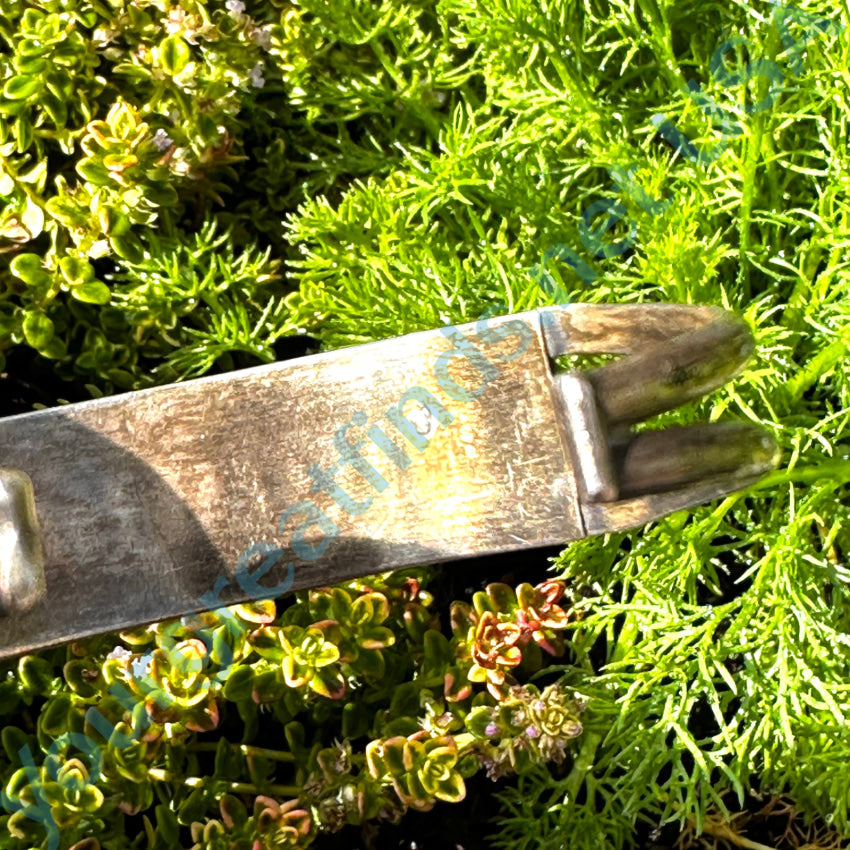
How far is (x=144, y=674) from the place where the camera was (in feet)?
4.45

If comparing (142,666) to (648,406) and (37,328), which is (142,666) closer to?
(37,328)

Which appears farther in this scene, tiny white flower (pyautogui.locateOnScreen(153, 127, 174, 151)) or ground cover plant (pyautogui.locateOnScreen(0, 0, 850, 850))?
tiny white flower (pyautogui.locateOnScreen(153, 127, 174, 151))

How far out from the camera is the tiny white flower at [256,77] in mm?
1619

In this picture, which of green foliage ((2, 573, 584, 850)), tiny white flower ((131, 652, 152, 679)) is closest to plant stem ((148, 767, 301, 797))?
green foliage ((2, 573, 584, 850))

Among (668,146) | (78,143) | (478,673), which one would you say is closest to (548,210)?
(668,146)

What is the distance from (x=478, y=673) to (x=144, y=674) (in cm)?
43

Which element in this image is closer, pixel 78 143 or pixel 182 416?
pixel 182 416

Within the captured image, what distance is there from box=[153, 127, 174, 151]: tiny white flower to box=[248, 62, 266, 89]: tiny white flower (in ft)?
0.52

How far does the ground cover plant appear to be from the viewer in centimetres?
134

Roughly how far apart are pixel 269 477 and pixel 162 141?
71cm

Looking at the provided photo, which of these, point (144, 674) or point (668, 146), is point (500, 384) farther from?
point (668, 146)

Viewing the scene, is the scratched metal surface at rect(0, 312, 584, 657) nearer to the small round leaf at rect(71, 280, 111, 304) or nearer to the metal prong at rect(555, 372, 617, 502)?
the metal prong at rect(555, 372, 617, 502)

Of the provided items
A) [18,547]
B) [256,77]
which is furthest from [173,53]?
[18,547]

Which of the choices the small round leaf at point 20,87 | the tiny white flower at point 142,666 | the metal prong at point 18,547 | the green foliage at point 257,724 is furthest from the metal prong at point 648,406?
the small round leaf at point 20,87
